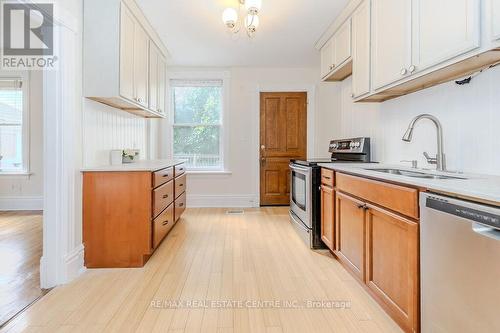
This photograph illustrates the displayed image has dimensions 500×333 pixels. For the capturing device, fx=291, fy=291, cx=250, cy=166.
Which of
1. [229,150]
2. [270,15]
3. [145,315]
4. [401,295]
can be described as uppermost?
[270,15]

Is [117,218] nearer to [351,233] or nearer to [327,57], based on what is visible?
[351,233]

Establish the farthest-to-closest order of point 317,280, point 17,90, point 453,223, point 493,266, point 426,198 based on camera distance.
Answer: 1. point 17,90
2. point 317,280
3. point 426,198
4. point 453,223
5. point 493,266

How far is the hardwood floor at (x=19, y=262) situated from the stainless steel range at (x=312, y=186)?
7.63 ft

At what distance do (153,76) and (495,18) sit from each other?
135 inches

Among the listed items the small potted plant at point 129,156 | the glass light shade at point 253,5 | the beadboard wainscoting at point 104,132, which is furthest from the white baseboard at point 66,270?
the glass light shade at point 253,5

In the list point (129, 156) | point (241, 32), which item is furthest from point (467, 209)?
point (241, 32)

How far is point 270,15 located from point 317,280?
272cm

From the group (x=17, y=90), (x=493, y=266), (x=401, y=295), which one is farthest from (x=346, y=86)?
(x=17, y=90)

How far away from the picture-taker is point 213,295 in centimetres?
202

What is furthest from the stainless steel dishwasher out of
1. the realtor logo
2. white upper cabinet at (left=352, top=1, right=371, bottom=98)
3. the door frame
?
the door frame

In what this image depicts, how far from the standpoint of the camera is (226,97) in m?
5.12

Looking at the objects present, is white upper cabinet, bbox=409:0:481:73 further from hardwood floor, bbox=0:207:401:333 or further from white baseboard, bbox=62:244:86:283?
white baseboard, bbox=62:244:86:283

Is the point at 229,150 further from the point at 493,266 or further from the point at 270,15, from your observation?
the point at 493,266

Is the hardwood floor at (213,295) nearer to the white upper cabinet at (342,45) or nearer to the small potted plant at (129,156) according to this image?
the small potted plant at (129,156)
